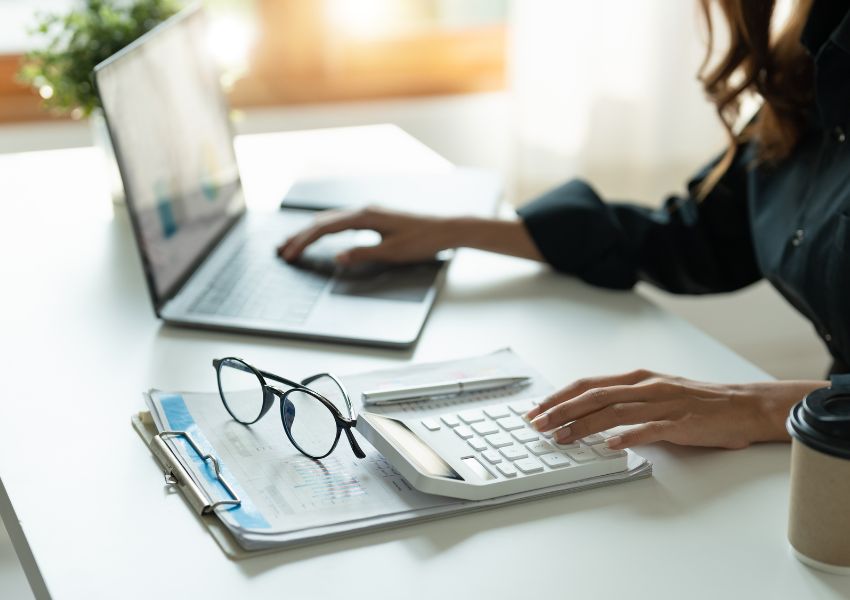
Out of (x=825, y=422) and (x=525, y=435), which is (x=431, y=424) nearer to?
(x=525, y=435)

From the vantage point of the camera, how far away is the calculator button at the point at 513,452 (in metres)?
0.79

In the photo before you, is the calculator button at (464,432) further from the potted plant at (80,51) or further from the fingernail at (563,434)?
the potted plant at (80,51)

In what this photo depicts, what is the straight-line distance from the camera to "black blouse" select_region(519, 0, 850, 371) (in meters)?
1.12

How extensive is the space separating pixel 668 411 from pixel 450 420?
0.59 feet

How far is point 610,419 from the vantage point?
2.68 feet

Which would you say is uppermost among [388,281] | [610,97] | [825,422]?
[825,422]

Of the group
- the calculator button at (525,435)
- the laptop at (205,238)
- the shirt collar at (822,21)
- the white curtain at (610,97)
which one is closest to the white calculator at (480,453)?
the calculator button at (525,435)

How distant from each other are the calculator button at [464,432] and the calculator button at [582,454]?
8 cm

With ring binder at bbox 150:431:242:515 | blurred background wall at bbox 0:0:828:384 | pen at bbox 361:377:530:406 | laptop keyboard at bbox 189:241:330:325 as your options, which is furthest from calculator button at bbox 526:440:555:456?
blurred background wall at bbox 0:0:828:384

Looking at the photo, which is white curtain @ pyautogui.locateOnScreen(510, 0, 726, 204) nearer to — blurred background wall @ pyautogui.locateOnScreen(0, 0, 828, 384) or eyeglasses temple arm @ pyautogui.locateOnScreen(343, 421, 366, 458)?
blurred background wall @ pyautogui.locateOnScreen(0, 0, 828, 384)

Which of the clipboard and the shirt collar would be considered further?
the shirt collar

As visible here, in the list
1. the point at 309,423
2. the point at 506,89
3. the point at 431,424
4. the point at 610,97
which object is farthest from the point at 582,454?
the point at 506,89

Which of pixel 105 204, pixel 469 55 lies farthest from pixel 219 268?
pixel 469 55

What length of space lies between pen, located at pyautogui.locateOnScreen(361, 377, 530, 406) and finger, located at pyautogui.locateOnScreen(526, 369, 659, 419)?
0.08m
